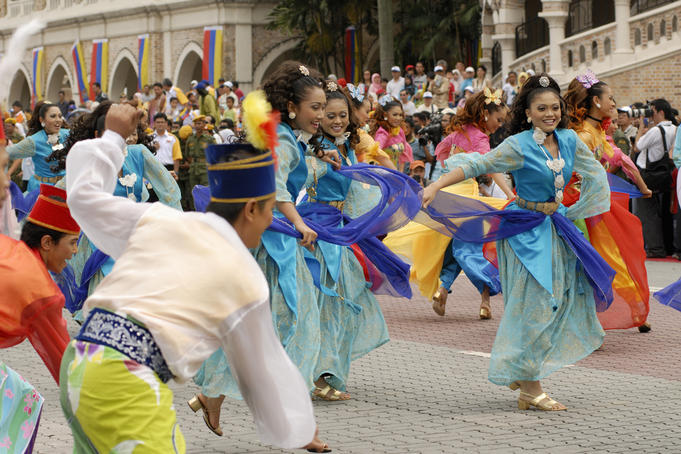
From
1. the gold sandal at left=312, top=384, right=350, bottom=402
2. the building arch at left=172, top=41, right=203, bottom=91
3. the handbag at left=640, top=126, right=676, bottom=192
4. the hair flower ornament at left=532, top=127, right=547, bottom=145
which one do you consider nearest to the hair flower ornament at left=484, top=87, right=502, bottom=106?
the hair flower ornament at left=532, top=127, right=547, bottom=145

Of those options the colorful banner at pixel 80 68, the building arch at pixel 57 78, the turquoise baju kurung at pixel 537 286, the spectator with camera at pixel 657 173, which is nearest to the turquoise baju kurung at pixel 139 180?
the turquoise baju kurung at pixel 537 286

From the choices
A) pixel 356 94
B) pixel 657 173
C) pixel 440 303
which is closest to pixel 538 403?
pixel 356 94

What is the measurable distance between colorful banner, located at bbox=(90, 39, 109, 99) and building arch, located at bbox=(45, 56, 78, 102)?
93.6 inches

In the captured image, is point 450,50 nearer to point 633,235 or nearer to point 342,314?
point 633,235

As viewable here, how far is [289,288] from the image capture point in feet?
21.4

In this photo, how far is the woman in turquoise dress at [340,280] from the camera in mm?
7102

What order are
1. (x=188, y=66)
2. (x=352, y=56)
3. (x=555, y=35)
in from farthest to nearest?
(x=188, y=66)
(x=352, y=56)
(x=555, y=35)

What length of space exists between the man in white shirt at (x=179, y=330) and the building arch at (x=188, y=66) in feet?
127

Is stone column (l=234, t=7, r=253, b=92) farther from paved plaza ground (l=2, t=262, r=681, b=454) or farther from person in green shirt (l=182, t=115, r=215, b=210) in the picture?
paved plaza ground (l=2, t=262, r=681, b=454)

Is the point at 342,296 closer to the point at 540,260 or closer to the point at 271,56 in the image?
the point at 540,260

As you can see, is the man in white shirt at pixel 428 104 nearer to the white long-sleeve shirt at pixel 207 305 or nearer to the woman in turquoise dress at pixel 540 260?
the woman in turquoise dress at pixel 540 260

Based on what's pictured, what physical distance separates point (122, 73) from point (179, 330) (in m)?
45.3

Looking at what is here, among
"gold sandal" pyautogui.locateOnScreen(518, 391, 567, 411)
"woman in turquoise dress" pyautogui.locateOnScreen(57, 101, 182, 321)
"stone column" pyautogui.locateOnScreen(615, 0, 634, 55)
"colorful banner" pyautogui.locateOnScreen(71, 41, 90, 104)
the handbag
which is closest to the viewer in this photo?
"gold sandal" pyautogui.locateOnScreen(518, 391, 567, 411)

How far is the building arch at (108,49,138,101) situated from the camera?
150ft
